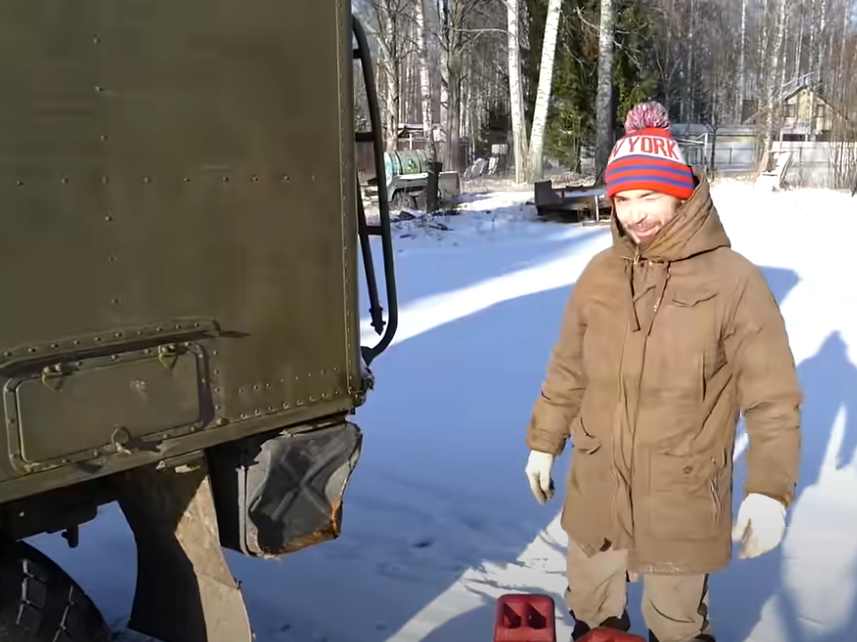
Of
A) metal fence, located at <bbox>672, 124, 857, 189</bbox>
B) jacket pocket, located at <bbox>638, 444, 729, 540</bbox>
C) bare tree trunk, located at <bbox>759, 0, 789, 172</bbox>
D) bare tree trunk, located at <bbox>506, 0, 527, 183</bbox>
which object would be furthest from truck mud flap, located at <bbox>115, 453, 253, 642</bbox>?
bare tree trunk, located at <bbox>759, 0, 789, 172</bbox>

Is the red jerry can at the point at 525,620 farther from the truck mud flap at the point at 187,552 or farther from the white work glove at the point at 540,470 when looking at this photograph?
the truck mud flap at the point at 187,552

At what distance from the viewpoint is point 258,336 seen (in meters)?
2.34

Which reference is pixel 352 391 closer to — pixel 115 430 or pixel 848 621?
pixel 115 430

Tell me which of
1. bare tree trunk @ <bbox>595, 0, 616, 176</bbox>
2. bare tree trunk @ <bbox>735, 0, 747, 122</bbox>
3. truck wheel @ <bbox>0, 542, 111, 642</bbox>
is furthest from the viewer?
bare tree trunk @ <bbox>735, 0, 747, 122</bbox>

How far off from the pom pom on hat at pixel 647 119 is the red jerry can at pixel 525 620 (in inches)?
49.4

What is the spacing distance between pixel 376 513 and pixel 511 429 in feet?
4.52

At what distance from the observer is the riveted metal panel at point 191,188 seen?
1924 mm

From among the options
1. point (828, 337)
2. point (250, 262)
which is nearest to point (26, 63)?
point (250, 262)

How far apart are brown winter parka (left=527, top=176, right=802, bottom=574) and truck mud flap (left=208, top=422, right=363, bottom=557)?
0.68 m

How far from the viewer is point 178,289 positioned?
7.14ft

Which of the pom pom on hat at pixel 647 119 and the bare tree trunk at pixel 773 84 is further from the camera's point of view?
the bare tree trunk at pixel 773 84

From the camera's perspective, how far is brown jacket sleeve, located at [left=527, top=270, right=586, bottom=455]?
2.67 metres

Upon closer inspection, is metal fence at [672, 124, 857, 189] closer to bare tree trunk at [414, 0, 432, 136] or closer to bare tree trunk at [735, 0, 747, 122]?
bare tree trunk at [414, 0, 432, 136]

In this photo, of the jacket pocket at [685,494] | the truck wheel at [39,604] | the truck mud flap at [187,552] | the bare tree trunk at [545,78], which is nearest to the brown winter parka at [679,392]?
the jacket pocket at [685,494]
